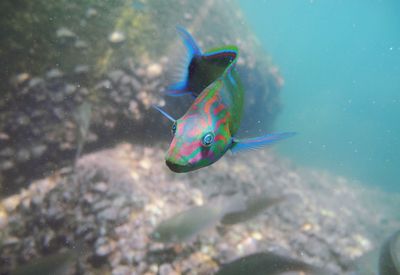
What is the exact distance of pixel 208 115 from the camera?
51.4 inches

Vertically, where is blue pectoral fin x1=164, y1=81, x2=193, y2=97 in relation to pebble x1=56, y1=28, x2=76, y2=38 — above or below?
above

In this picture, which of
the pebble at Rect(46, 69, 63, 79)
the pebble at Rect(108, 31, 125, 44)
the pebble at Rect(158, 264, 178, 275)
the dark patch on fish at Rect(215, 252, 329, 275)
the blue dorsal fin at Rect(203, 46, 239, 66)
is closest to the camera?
the blue dorsal fin at Rect(203, 46, 239, 66)

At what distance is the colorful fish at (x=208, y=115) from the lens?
1173 millimetres

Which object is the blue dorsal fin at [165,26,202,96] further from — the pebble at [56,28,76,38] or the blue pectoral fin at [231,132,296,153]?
the pebble at [56,28,76,38]

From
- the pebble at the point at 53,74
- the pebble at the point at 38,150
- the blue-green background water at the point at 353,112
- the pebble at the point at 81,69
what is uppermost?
the pebble at the point at 81,69

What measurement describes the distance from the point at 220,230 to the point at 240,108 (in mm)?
2928

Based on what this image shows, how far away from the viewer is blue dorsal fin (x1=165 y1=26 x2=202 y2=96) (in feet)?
5.28

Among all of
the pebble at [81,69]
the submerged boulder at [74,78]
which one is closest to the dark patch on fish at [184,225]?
the submerged boulder at [74,78]

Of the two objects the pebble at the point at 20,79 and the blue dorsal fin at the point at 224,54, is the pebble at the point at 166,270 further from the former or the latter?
the pebble at the point at 20,79

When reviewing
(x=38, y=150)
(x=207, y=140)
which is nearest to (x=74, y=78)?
(x=38, y=150)

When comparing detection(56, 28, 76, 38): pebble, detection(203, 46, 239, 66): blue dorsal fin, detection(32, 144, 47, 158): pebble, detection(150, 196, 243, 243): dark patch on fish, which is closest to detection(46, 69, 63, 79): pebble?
detection(56, 28, 76, 38): pebble

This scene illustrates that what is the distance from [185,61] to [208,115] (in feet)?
1.59

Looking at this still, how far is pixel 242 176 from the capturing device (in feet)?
20.9

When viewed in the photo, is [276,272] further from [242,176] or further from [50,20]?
[50,20]
